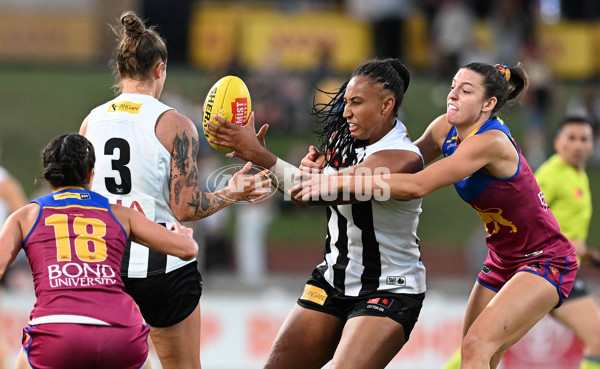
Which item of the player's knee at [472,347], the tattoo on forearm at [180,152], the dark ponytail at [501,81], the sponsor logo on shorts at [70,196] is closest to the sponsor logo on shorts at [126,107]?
the tattoo on forearm at [180,152]

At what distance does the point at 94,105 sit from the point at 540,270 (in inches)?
489

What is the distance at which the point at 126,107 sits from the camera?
15.7 ft

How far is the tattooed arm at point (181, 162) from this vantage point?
480 centimetres

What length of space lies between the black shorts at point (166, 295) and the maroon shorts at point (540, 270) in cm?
179

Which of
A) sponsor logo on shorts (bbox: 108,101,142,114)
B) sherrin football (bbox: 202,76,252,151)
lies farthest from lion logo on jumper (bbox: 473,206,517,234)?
sponsor logo on shorts (bbox: 108,101,142,114)

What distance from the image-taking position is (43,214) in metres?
4.12

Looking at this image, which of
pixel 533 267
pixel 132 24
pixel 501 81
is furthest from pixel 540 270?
pixel 132 24

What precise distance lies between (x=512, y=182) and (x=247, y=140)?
5.02ft

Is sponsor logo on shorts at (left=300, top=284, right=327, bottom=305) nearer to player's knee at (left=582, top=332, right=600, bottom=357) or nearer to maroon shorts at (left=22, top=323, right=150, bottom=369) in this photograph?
maroon shorts at (left=22, top=323, right=150, bottom=369)

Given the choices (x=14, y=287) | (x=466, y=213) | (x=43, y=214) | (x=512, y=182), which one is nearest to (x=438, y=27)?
(x=466, y=213)

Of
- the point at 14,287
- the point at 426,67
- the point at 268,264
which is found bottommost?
the point at 268,264

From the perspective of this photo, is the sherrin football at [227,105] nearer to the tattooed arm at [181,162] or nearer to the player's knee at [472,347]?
the tattooed arm at [181,162]

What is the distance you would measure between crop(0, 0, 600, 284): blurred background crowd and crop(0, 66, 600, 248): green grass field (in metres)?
0.03

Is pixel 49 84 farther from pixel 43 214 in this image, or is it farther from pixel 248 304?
pixel 43 214
